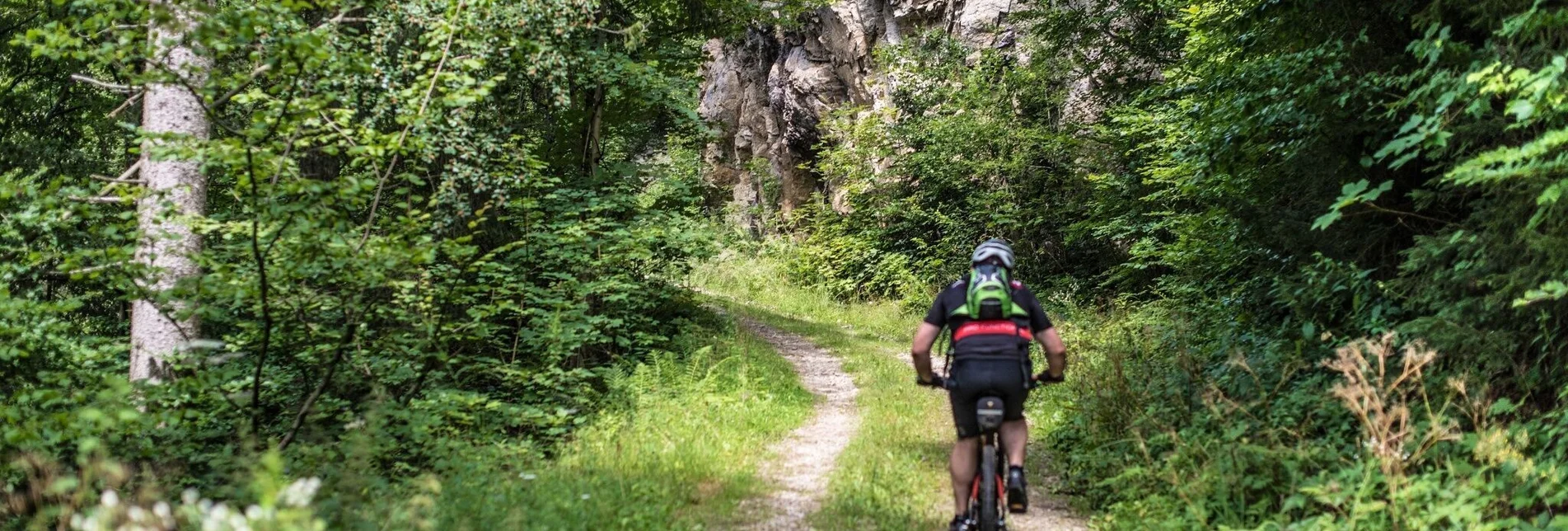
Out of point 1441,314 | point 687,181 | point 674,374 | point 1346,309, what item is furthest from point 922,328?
point 687,181

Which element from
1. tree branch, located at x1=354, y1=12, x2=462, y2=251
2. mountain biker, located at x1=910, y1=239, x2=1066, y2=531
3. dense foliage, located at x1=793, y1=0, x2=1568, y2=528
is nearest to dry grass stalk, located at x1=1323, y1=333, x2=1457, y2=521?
dense foliage, located at x1=793, y1=0, x2=1568, y2=528

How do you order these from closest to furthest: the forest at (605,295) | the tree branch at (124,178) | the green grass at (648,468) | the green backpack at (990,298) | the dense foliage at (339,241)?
the green backpack at (990,298), the forest at (605,295), the green grass at (648,468), the dense foliage at (339,241), the tree branch at (124,178)

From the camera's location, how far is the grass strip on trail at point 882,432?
245 inches

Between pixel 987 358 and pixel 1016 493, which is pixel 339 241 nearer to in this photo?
pixel 987 358

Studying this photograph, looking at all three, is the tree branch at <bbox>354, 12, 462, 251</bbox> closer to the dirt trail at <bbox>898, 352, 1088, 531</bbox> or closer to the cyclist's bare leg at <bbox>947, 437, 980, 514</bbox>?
the cyclist's bare leg at <bbox>947, 437, 980, 514</bbox>

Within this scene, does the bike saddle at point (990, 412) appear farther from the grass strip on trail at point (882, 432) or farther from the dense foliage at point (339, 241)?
the dense foliage at point (339, 241)

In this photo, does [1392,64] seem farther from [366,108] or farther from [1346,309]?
[366,108]

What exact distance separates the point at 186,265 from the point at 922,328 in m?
6.85

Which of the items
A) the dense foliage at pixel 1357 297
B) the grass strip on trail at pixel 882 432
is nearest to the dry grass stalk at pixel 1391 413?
the dense foliage at pixel 1357 297

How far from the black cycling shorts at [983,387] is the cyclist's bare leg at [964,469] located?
0.06 metres

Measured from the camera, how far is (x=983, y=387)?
470 cm

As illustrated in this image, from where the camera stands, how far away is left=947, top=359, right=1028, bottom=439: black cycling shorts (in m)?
4.68

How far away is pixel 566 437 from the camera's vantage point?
9.18 m

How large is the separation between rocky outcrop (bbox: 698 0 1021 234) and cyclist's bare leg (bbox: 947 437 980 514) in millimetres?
17145
